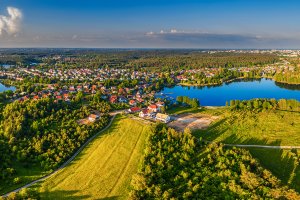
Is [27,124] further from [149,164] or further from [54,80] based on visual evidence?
[54,80]

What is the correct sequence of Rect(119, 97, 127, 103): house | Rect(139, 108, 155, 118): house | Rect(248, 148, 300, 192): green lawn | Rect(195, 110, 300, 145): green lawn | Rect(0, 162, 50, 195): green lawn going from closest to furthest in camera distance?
Rect(248, 148, 300, 192): green lawn
Rect(0, 162, 50, 195): green lawn
Rect(195, 110, 300, 145): green lawn
Rect(139, 108, 155, 118): house
Rect(119, 97, 127, 103): house

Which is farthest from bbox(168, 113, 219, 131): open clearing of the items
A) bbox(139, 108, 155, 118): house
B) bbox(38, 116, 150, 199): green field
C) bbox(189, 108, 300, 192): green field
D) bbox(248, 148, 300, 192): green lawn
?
bbox(248, 148, 300, 192): green lawn

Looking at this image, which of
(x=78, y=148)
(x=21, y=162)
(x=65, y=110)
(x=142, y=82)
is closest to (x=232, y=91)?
(x=142, y=82)

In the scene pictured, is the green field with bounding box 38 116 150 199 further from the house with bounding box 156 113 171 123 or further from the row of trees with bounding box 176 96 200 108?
the row of trees with bounding box 176 96 200 108

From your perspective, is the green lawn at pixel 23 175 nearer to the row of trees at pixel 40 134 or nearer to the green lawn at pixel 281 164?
the row of trees at pixel 40 134

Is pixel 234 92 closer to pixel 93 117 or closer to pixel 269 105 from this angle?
pixel 269 105

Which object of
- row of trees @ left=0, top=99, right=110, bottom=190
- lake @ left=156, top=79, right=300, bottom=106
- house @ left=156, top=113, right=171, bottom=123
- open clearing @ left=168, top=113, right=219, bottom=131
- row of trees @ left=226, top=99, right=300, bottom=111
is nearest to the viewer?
row of trees @ left=0, top=99, right=110, bottom=190

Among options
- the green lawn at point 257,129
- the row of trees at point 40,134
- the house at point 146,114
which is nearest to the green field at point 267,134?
the green lawn at point 257,129

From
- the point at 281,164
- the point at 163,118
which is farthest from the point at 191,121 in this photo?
the point at 281,164
